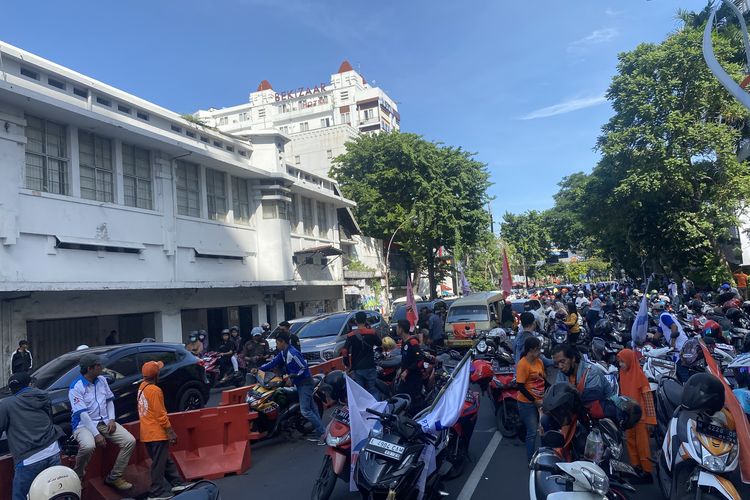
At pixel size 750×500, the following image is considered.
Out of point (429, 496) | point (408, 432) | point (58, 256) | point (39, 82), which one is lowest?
point (429, 496)

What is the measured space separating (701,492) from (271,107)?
82349mm

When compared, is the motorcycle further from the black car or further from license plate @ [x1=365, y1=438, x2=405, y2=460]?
license plate @ [x1=365, y1=438, x2=405, y2=460]

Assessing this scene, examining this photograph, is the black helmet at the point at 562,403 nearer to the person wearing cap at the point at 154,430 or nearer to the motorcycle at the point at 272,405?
the person wearing cap at the point at 154,430

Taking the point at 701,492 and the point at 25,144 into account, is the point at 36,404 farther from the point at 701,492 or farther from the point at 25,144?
the point at 25,144

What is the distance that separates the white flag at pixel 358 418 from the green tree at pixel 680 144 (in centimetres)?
2076

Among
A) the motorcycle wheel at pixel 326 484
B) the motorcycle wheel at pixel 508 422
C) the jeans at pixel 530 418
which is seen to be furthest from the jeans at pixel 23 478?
the motorcycle wheel at pixel 508 422

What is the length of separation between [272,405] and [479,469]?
318 cm

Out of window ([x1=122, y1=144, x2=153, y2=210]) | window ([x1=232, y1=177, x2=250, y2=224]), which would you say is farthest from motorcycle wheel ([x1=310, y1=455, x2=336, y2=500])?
window ([x1=232, y1=177, x2=250, y2=224])

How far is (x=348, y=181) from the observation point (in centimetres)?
3681

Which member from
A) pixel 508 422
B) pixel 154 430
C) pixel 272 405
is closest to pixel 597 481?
pixel 508 422

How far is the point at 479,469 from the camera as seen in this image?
20.5 ft

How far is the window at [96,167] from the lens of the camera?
16359 mm

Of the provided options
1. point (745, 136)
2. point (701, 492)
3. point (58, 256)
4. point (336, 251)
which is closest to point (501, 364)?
point (701, 492)

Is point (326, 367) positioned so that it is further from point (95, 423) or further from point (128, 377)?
point (95, 423)
